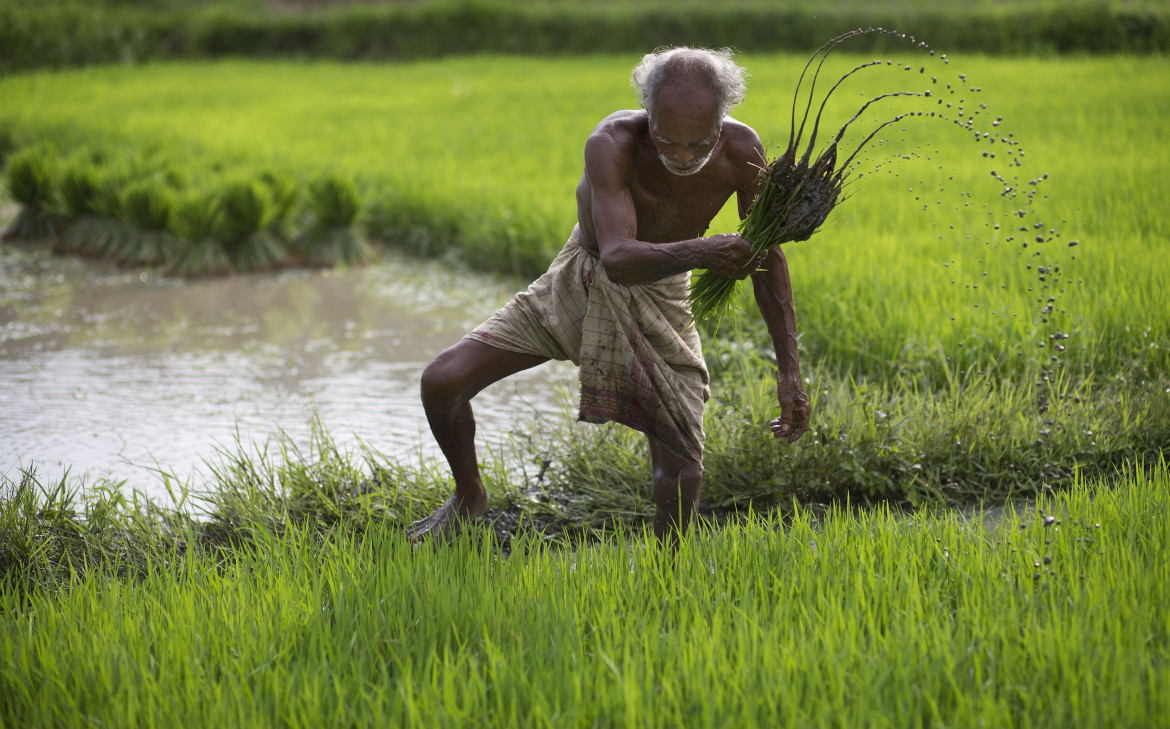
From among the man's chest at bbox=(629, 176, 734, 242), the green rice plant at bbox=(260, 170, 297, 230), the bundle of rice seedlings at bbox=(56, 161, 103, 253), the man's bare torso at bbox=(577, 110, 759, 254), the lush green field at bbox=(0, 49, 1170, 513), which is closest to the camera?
the man's bare torso at bbox=(577, 110, 759, 254)

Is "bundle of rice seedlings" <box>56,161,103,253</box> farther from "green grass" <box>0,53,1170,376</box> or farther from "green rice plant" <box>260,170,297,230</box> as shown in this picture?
"green rice plant" <box>260,170,297,230</box>

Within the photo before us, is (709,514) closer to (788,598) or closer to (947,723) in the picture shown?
(788,598)

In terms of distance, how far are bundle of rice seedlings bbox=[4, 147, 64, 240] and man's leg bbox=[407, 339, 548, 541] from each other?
636cm

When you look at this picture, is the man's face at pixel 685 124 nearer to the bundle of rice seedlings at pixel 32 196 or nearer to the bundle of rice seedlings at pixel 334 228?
the bundle of rice seedlings at pixel 334 228

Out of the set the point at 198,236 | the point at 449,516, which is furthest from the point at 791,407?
the point at 198,236

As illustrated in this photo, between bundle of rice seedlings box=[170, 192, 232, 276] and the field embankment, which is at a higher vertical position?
the field embankment

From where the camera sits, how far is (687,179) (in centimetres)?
290

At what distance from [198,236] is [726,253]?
5.80 meters

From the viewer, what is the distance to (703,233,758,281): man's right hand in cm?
250

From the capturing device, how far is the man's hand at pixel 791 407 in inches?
115

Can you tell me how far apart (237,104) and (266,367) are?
28.7ft

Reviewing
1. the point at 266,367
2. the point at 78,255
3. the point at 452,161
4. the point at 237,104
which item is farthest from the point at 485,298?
the point at 237,104

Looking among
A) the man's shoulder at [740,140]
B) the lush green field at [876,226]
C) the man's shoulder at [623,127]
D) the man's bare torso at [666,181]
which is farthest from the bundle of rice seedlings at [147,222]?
the man's shoulder at [740,140]

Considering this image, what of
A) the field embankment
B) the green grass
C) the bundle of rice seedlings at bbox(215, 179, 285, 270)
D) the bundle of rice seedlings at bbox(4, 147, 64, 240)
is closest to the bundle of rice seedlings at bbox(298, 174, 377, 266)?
the bundle of rice seedlings at bbox(215, 179, 285, 270)
